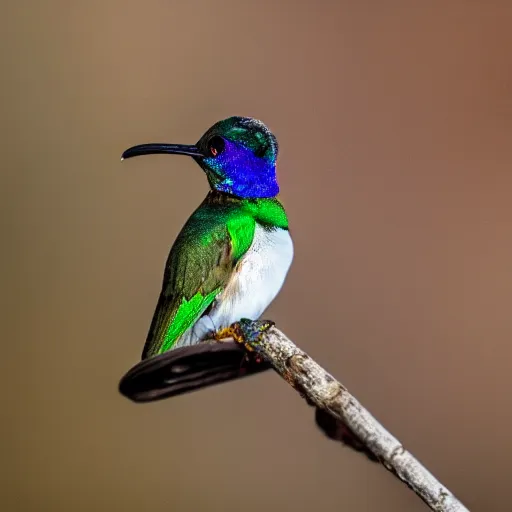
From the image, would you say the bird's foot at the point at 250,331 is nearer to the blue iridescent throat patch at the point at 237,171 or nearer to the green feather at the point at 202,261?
the green feather at the point at 202,261

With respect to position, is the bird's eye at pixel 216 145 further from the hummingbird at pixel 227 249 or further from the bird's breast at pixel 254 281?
the bird's breast at pixel 254 281

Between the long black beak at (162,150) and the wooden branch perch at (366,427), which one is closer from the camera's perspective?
the wooden branch perch at (366,427)

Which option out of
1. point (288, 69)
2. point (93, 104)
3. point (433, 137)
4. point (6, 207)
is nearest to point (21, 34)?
point (93, 104)

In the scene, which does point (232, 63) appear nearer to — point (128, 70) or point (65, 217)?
point (128, 70)

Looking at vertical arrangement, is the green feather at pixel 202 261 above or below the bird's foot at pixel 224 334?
above

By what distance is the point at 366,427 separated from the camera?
90 centimetres

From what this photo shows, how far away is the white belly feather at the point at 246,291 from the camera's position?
1059 mm

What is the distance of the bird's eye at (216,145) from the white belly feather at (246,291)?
0.45ft

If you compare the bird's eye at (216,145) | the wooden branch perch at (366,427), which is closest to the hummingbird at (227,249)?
the bird's eye at (216,145)

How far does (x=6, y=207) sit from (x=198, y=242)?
0.37 metres

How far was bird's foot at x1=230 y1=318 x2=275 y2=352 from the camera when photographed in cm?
104

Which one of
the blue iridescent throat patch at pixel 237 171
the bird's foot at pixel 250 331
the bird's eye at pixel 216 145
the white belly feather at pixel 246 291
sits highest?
the bird's eye at pixel 216 145

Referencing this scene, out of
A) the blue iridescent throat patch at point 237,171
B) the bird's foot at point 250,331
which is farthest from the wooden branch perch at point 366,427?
the blue iridescent throat patch at point 237,171

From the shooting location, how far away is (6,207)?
47.2 inches
